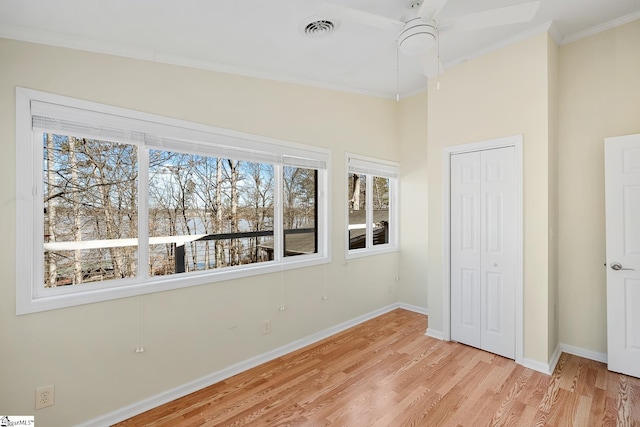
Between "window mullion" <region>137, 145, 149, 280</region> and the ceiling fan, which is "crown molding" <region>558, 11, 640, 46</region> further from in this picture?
"window mullion" <region>137, 145, 149, 280</region>

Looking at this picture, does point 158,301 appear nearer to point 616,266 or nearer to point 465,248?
point 465,248

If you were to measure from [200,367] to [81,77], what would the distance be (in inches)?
90.9

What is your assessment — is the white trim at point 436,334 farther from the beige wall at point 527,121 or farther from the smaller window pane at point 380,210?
the smaller window pane at point 380,210

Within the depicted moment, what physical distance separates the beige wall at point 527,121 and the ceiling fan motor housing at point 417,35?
1428 mm

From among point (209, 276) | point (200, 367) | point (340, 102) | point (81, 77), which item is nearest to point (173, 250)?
point (209, 276)

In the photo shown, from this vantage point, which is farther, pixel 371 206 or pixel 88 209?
pixel 371 206

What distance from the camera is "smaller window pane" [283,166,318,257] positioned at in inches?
128

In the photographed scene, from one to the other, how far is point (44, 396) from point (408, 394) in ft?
8.10

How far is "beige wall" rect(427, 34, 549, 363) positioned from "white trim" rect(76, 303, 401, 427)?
1.93 m

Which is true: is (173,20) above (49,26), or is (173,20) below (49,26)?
above

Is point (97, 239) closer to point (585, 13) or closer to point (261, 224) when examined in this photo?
point (261, 224)

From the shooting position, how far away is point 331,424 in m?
2.04

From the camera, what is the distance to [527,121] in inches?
108

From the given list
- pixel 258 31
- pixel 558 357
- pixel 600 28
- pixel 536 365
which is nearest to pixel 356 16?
pixel 258 31
